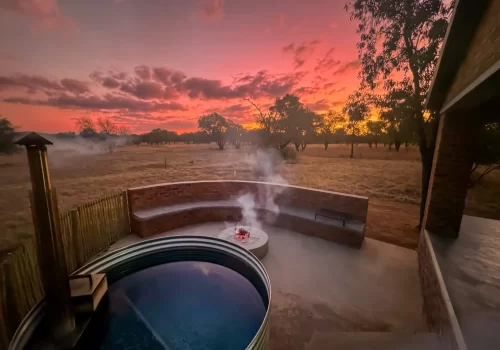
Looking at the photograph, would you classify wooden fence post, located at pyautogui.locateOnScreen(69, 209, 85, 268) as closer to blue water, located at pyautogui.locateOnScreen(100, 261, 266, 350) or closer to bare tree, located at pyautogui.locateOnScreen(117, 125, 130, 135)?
blue water, located at pyautogui.locateOnScreen(100, 261, 266, 350)

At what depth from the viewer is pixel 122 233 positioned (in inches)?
287

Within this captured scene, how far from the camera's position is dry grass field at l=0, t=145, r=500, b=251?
9.24m

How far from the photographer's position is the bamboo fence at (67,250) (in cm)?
342

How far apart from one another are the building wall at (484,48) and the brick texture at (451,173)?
115cm

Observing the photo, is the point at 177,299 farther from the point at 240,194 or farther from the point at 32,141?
the point at 240,194

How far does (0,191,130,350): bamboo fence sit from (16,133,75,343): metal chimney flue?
99 centimetres

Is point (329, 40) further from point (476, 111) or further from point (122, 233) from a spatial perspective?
point (122, 233)

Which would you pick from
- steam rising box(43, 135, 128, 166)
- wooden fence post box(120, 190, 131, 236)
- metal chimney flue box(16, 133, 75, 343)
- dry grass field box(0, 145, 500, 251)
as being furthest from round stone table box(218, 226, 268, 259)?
steam rising box(43, 135, 128, 166)

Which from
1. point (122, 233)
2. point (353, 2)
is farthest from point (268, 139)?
point (122, 233)

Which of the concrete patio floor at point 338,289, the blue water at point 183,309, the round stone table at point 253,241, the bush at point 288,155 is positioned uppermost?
the bush at point 288,155

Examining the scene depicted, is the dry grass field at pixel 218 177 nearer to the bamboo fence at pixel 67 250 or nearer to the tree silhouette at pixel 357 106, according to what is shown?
the bamboo fence at pixel 67 250

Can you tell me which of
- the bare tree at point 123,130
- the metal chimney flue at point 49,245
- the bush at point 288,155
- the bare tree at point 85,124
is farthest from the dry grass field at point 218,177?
the metal chimney flue at point 49,245

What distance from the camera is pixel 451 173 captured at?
464 centimetres

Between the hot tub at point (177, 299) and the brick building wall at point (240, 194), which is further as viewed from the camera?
the brick building wall at point (240, 194)
